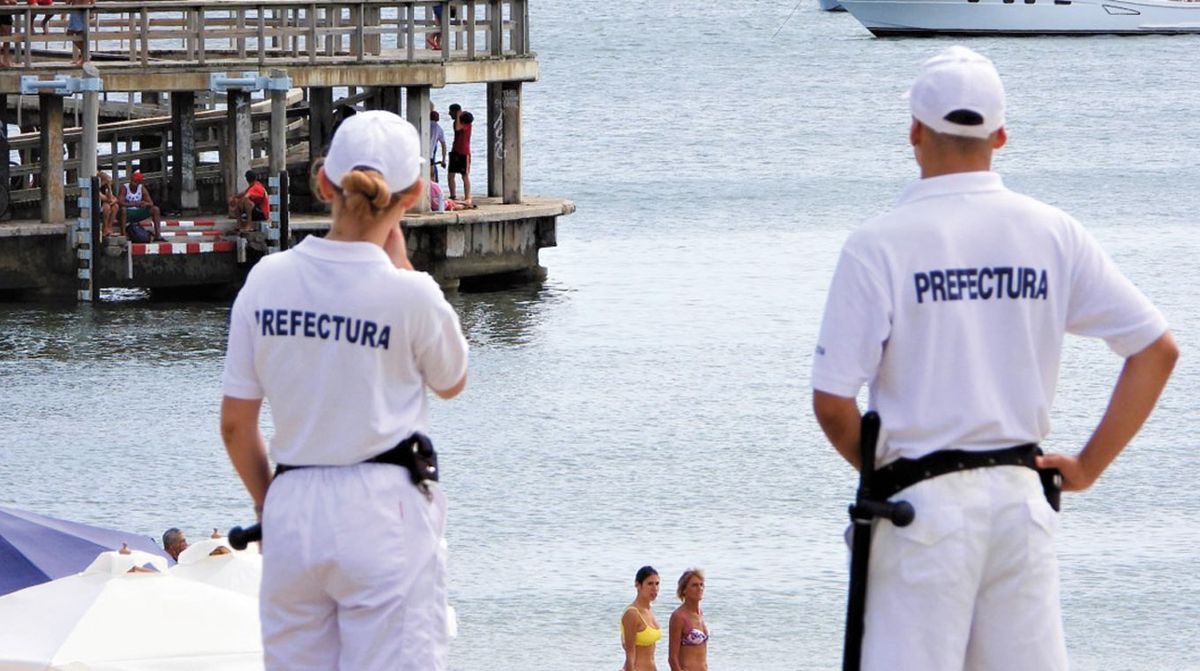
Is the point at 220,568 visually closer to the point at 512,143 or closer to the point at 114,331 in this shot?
the point at 114,331

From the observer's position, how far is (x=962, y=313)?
4410 millimetres

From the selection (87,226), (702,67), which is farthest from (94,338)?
(702,67)

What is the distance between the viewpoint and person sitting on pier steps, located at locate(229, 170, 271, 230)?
3033cm

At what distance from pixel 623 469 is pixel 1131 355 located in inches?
771

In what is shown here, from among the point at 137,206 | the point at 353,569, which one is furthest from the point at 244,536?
the point at 137,206

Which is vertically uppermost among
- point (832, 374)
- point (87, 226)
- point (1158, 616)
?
point (832, 374)

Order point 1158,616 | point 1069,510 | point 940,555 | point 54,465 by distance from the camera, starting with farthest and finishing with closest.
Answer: point 54,465 → point 1069,510 → point 1158,616 → point 940,555

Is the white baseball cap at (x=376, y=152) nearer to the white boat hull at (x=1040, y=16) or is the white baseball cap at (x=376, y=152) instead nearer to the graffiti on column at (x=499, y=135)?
the graffiti on column at (x=499, y=135)

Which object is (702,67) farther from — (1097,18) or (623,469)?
(623,469)

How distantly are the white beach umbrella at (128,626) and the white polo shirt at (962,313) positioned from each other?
5.32 meters

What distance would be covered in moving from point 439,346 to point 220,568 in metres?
5.79

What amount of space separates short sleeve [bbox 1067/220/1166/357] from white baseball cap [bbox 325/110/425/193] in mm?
1361

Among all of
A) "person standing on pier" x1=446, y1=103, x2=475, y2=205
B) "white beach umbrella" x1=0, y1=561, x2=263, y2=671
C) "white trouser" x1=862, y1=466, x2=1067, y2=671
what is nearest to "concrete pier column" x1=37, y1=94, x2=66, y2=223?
"person standing on pier" x1=446, y1=103, x2=475, y2=205

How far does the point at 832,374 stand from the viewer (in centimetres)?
440
